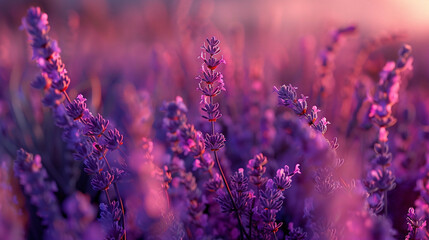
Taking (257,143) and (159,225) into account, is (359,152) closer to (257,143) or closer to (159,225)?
(257,143)

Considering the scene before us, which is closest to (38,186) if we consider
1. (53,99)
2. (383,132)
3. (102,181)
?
(102,181)

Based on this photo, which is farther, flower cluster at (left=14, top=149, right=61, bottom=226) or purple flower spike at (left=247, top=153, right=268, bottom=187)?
purple flower spike at (left=247, top=153, right=268, bottom=187)

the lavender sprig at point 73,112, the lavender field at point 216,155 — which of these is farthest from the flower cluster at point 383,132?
the lavender sprig at point 73,112

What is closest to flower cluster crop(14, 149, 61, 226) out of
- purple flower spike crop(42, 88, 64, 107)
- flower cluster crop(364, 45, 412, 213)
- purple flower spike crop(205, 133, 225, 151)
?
purple flower spike crop(42, 88, 64, 107)

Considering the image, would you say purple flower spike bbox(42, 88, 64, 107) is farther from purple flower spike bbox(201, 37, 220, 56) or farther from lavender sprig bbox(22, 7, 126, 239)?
purple flower spike bbox(201, 37, 220, 56)

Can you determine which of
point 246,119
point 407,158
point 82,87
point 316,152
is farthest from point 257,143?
point 82,87

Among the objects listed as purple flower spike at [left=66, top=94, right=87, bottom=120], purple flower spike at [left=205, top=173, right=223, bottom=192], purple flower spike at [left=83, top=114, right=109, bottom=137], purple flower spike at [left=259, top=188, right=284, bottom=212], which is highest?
purple flower spike at [left=66, top=94, right=87, bottom=120]

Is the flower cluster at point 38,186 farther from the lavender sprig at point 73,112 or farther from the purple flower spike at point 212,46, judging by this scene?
the purple flower spike at point 212,46

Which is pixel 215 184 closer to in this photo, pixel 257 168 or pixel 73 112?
pixel 257 168
